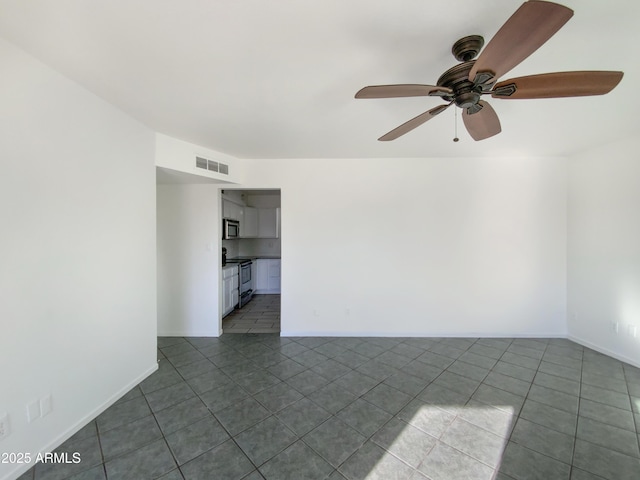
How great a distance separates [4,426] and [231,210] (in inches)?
151

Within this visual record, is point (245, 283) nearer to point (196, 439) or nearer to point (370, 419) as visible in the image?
point (196, 439)

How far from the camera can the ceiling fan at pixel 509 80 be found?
0.83 metres

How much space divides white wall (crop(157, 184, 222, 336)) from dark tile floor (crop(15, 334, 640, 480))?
60cm

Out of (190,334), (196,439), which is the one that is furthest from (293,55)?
(190,334)

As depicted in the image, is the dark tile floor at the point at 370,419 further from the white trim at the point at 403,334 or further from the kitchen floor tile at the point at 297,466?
the white trim at the point at 403,334

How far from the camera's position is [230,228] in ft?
15.4

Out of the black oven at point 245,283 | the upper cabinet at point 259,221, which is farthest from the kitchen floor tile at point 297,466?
the upper cabinet at point 259,221

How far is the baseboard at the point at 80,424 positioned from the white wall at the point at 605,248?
17.5 ft

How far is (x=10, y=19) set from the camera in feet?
4.01

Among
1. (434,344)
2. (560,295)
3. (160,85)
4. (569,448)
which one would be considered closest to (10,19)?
(160,85)

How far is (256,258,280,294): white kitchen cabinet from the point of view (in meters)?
6.09

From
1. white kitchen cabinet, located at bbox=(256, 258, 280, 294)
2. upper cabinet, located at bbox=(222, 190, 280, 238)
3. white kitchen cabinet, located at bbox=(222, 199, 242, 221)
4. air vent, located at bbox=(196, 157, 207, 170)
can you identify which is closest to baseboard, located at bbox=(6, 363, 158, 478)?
air vent, located at bbox=(196, 157, 207, 170)

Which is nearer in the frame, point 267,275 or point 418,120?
point 418,120

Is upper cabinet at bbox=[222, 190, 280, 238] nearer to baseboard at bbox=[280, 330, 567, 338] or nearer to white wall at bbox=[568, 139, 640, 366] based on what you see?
baseboard at bbox=[280, 330, 567, 338]
